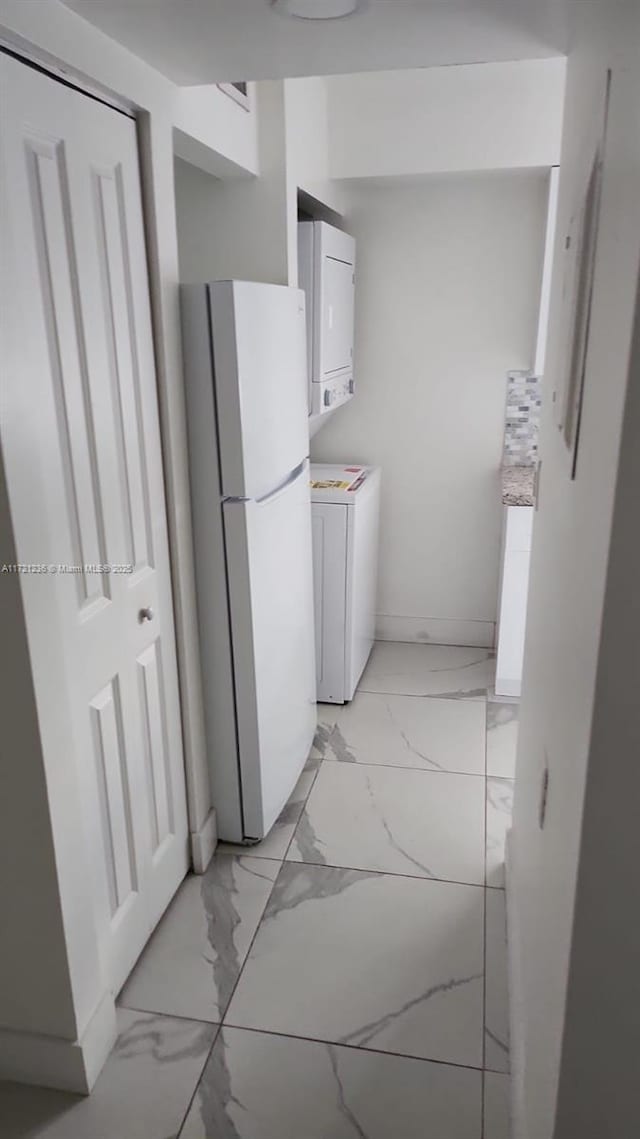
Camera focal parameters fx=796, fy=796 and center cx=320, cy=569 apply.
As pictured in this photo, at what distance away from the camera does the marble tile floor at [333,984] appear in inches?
64.2

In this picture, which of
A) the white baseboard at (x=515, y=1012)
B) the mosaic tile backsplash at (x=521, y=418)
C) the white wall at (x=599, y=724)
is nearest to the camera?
the white wall at (x=599, y=724)

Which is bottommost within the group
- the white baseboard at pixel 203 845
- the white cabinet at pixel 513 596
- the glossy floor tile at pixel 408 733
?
the glossy floor tile at pixel 408 733

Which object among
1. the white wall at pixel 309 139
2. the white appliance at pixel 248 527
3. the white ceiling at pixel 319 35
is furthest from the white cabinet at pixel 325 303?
the white ceiling at pixel 319 35

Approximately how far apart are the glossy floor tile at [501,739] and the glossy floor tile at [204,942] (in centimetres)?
95

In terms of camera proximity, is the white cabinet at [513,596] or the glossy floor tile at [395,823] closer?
the glossy floor tile at [395,823]

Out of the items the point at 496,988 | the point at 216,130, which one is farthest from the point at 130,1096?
the point at 216,130

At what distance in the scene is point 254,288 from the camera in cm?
206

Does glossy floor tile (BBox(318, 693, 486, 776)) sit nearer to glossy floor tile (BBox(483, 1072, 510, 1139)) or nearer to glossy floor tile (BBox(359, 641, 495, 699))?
glossy floor tile (BBox(359, 641, 495, 699))

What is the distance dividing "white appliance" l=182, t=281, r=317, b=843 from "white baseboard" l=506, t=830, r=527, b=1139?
76 cm

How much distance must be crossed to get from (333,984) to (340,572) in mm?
1576

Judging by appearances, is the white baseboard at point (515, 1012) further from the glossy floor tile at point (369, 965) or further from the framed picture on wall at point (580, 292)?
the framed picture on wall at point (580, 292)

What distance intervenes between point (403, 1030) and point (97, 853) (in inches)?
31.9

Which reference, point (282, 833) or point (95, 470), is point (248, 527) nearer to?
point (95, 470)

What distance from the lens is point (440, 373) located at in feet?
11.9
